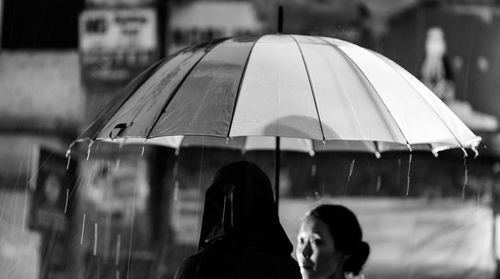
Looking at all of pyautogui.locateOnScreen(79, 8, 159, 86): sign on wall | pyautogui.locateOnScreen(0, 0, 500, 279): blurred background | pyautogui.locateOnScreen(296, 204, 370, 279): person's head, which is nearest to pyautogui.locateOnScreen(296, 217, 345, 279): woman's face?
pyautogui.locateOnScreen(296, 204, 370, 279): person's head

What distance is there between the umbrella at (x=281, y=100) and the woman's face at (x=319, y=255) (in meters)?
0.70

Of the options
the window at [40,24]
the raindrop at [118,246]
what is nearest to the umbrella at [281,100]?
the raindrop at [118,246]

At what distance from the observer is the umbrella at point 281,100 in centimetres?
289

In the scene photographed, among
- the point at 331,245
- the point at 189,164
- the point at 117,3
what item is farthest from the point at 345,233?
the point at 117,3

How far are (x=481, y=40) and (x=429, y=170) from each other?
116 cm

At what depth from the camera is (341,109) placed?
2.98 meters

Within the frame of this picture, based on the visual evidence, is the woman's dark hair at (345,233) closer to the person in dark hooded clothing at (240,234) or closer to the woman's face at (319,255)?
the woman's face at (319,255)

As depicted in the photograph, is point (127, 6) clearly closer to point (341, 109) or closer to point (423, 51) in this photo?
point (423, 51)

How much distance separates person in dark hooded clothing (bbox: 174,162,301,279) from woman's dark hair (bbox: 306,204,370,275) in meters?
1.08

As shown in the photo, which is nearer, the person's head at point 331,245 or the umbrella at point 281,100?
the umbrella at point 281,100

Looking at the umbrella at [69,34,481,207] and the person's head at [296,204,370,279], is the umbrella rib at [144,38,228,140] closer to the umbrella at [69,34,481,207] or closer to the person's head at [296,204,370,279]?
the umbrella at [69,34,481,207]

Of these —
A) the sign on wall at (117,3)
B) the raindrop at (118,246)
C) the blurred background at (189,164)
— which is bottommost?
the raindrop at (118,246)

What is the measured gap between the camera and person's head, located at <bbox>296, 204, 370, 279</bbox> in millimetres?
3691

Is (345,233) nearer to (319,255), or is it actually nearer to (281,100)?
(319,255)
